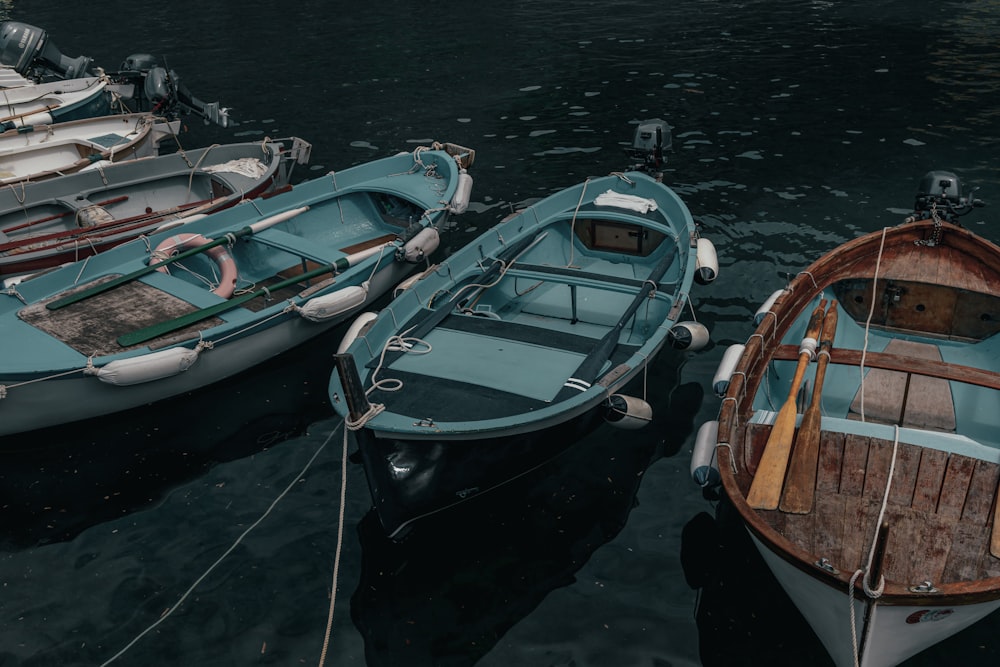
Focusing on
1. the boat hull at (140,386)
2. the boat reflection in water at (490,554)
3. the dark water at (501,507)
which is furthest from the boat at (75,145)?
the boat reflection in water at (490,554)

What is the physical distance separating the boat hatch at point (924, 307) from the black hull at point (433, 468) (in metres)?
5.02

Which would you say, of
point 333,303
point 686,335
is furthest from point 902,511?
point 333,303

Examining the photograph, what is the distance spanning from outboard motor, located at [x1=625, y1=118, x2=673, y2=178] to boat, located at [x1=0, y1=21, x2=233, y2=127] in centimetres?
1206

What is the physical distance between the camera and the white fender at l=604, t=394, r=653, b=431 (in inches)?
378

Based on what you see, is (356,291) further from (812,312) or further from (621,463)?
(812,312)

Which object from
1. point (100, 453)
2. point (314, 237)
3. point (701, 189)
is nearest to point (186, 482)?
point (100, 453)

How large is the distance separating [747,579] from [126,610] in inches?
294

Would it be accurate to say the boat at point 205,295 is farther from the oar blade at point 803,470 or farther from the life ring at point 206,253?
the oar blade at point 803,470

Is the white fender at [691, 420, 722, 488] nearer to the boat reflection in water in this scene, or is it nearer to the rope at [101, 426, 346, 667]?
the boat reflection in water

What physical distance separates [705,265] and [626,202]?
278cm

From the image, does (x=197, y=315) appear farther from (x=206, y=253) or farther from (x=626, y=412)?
(x=626, y=412)

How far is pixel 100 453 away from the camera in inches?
457

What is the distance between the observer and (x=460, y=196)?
51.2 feet

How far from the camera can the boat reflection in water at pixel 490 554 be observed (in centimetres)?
873
